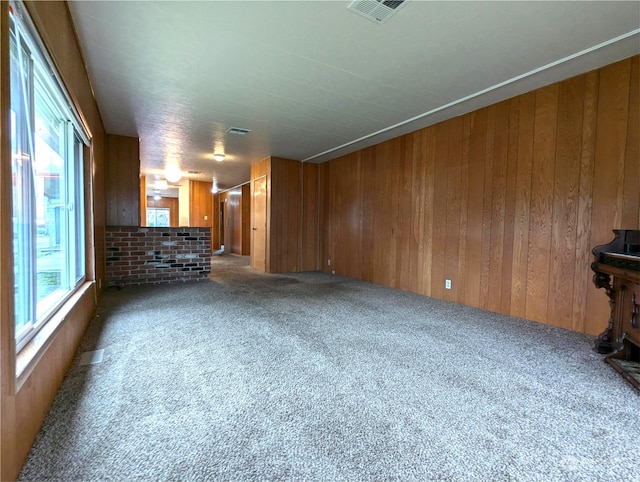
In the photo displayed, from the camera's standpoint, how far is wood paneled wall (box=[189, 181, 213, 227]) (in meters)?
10.1

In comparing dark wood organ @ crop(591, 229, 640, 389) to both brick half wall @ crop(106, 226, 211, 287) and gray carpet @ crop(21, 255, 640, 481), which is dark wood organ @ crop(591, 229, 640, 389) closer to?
gray carpet @ crop(21, 255, 640, 481)

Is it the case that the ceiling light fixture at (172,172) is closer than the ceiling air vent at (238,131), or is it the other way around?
the ceiling air vent at (238,131)

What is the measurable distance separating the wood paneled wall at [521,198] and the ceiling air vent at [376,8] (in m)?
2.12

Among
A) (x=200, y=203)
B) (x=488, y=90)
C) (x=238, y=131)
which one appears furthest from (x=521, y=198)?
(x=200, y=203)

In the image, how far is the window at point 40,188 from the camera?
1.35 m

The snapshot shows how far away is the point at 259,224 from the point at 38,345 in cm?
544

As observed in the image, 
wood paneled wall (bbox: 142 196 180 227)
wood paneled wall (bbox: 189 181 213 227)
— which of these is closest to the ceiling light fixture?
wood paneled wall (bbox: 189 181 213 227)

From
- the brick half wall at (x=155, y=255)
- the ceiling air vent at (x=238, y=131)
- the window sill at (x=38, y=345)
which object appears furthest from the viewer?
the brick half wall at (x=155, y=255)

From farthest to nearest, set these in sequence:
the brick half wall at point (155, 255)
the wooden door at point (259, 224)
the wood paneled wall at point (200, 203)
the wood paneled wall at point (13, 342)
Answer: the wood paneled wall at point (200, 203)
the wooden door at point (259, 224)
the brick half wall at point (155, 255)
the wood paneled wall at point (13, 342)

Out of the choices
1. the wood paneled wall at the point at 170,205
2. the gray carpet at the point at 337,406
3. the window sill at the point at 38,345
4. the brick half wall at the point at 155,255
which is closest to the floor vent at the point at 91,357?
the gray carpet at the point at 337,406

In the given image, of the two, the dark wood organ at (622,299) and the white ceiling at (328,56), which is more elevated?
the white ceiling at (328,56)

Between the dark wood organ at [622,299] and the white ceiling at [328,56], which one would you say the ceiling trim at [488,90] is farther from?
the dark wood organ at [622,299]

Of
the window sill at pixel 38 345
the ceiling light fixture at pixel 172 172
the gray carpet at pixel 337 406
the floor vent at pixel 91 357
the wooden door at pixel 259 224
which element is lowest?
the gray carpet at pixel 337 406

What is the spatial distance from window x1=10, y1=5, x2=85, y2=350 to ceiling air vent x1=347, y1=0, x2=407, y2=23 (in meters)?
1.84
